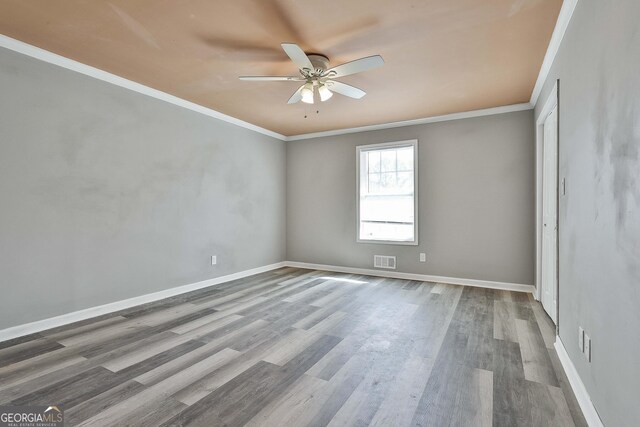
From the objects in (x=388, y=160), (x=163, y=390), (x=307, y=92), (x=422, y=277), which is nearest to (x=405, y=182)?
(x=388, y=160)

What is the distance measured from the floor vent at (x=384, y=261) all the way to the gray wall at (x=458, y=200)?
84 mm

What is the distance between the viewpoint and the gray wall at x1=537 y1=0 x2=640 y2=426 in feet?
4.00

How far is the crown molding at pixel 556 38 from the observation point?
2.15 m

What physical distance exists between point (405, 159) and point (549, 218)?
2316 millimetres

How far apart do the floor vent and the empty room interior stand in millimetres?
26

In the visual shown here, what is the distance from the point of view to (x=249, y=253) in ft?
17.5

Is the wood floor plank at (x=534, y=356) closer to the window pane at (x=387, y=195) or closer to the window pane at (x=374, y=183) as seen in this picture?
the window pane at (x=387, y=195)

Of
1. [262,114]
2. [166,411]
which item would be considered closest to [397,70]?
[262,114]

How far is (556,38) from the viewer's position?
2.54 meters

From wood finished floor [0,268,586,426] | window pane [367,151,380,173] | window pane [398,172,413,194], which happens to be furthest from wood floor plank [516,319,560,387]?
window pane [367,151,380,173]

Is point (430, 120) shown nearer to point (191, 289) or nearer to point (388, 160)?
point (388, 160)

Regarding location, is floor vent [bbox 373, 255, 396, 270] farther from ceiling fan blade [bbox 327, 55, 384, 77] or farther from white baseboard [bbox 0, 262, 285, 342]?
ceiling fan blade [bbox 327, 55, 384, 77]

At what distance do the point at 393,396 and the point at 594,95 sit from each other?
6.83 feet

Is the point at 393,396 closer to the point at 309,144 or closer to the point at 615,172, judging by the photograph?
the point at 615,172
